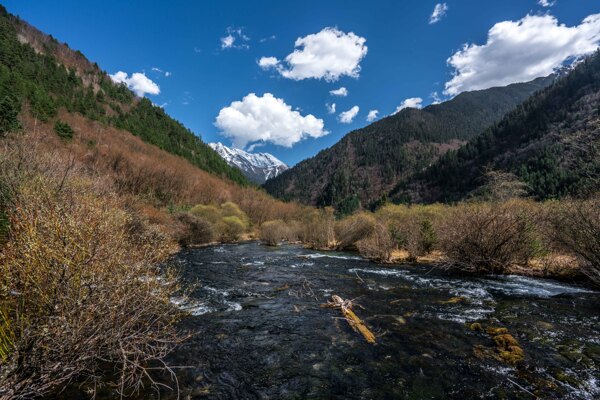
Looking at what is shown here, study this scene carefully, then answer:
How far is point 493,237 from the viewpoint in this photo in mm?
20031

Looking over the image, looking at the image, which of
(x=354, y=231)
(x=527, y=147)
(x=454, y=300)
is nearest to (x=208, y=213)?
(x=354, y=231)

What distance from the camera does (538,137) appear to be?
126438mm

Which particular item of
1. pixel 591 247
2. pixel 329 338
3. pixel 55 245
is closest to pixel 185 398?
pixel 55 245

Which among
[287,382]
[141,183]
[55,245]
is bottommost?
[287,382]

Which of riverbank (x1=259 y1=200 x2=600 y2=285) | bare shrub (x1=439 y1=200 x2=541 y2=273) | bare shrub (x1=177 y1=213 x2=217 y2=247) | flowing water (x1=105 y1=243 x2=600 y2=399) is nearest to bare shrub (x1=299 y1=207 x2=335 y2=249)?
riverbank (x1=259 y1=200 x2=600 y2=285)

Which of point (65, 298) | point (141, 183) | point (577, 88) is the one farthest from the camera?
point (577, 88)

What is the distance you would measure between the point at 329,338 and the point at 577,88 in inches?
7278

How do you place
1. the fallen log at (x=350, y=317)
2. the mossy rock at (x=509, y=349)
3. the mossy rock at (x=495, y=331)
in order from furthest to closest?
the fallen log at (x=350, y=317) < the mossy rock at (x=495, y=331) < the mossy rock at (x=509, y=349)

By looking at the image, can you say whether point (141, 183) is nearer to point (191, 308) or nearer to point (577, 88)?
point (191, 308)

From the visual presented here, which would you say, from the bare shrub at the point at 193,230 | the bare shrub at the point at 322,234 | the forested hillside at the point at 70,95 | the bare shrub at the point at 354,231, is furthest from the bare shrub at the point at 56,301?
the forested hillside at the point at 70,95

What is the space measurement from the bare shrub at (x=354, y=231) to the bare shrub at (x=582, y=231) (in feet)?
73.6

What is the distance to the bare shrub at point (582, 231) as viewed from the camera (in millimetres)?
14703

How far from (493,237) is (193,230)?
40.4 metres

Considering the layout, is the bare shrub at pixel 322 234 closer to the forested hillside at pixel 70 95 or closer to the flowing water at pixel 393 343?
the flowing water at pixel 393 343
